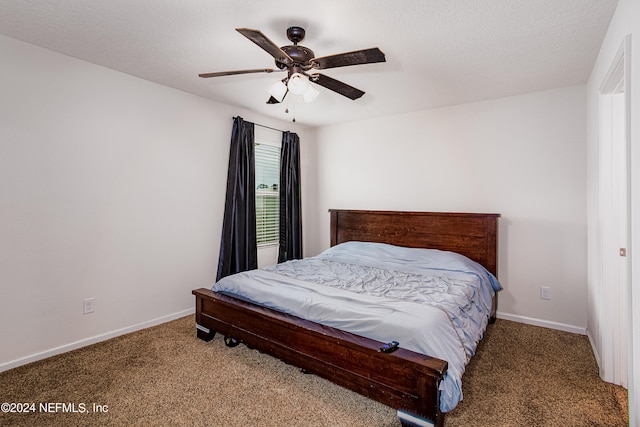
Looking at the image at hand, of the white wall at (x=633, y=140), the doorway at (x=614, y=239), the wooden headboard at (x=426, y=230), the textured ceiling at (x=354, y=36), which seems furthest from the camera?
the wooden headboard at (x=426, y=230)

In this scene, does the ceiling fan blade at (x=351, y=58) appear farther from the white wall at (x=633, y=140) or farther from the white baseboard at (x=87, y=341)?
the white baseboard at (x=87, y=341)

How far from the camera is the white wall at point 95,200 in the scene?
2320 mm

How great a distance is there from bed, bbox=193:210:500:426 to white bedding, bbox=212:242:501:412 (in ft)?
0.13

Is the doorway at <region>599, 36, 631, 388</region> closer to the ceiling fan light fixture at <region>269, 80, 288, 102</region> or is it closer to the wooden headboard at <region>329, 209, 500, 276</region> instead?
the wooden headboard at <region>329, 209, 500, 276</region>

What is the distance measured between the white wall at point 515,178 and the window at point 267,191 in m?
1.38

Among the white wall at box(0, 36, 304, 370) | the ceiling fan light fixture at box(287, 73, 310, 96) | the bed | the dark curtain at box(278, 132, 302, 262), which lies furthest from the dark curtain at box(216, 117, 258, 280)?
the ceiling fan light fixture at box(287, 73, 310, 96)

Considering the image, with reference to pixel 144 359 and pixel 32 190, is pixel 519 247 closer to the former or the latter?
pixel 144 359

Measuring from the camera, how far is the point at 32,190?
2.38m

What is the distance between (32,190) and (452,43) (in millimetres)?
3240

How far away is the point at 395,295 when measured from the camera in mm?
2305

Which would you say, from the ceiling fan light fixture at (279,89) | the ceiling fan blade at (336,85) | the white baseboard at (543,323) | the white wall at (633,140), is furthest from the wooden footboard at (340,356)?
the white baseboard at (543,323)

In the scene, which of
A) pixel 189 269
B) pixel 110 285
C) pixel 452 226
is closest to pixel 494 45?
pixel 452 226

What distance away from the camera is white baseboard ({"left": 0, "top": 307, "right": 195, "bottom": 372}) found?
2312mm

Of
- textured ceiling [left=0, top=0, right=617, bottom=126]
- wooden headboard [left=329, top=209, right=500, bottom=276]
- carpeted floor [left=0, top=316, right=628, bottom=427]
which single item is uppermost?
textured ceiling [left=0, top=0, right=617, bottom=126]
